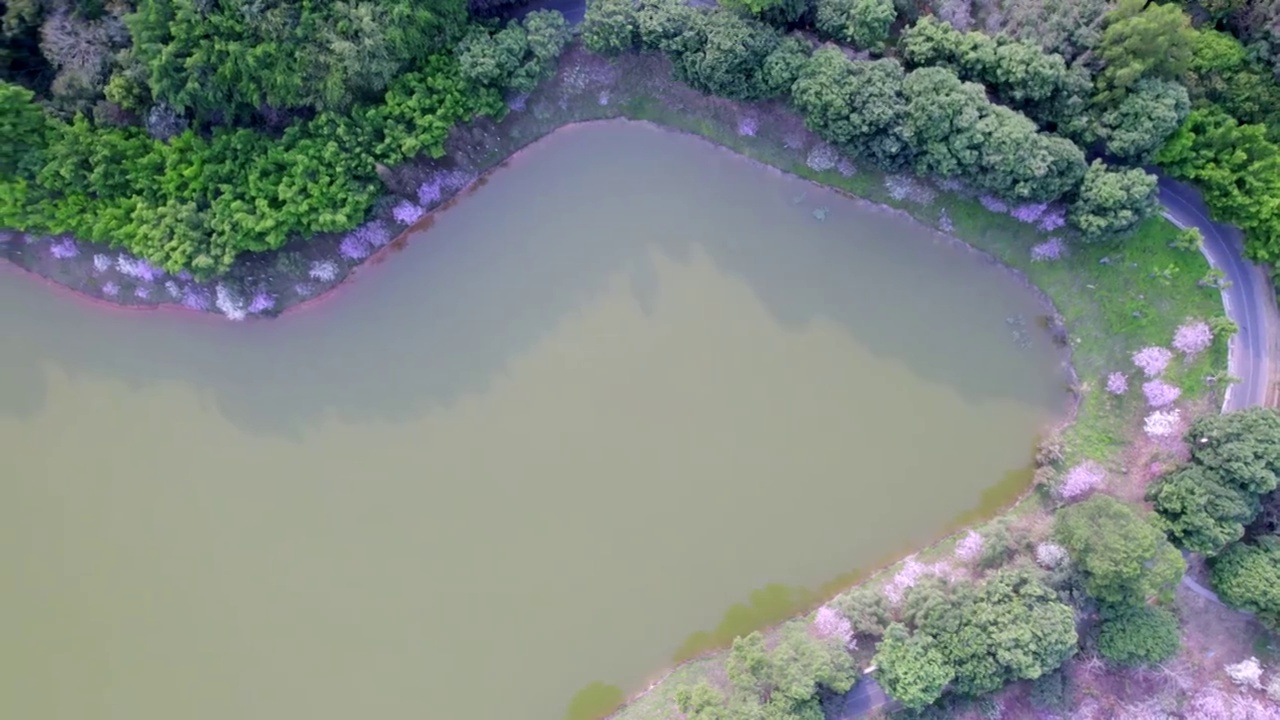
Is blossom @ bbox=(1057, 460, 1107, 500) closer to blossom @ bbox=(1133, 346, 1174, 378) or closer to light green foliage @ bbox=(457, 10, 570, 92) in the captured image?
blossom @ bbox=(1133, 346, 1174, 378)

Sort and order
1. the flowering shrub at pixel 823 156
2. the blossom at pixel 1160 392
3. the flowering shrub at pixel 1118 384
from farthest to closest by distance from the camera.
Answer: the flowering shrub at pixel 823 156, the flowering shrub at pixel 1118 384, the blossom at pixel 1160 392

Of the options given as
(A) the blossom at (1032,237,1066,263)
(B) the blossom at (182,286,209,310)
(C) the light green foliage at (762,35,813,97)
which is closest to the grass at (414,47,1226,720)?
(A) the blossom at (1032,237,1066,263)

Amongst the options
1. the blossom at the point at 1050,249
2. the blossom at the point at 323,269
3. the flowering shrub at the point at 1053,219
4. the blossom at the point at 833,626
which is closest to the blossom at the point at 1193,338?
the blossom at the point at 1050,249

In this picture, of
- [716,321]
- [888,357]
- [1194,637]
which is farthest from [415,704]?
[1194,637]

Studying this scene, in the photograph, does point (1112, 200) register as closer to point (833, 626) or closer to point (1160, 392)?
point (1160, 392)

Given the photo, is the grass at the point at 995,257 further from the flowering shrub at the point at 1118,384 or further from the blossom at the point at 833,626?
the blossom at the point at 833,626

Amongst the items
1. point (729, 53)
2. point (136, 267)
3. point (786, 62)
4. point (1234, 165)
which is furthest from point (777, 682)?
point (136, 267)

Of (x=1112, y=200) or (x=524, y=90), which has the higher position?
(x=1112, y=200)
